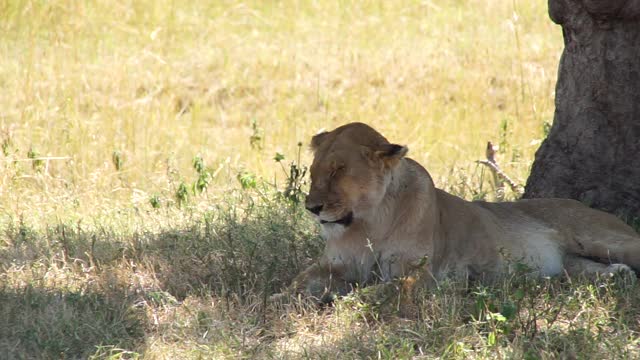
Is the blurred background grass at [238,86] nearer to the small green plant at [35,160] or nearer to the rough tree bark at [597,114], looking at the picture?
the small green plant at [35,160]

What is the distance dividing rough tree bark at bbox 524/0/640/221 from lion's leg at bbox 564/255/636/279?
0.67m

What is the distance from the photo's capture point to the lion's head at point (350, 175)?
179 inches

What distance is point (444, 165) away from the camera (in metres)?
7.87

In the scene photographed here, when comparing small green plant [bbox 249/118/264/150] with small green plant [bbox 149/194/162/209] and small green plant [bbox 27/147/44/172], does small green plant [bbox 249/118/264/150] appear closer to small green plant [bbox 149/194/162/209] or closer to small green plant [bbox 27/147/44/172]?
small green plant [bbox 149/194/162/209]

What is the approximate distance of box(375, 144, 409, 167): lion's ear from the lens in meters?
4.54

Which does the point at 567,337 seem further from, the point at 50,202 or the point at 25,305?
the point at 50,202

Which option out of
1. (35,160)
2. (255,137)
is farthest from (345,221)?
(35,160)

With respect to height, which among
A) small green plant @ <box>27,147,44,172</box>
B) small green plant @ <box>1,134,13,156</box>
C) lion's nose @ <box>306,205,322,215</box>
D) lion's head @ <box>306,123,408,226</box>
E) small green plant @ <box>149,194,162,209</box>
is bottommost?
small green plant @ <box>149,194,162,209</box>

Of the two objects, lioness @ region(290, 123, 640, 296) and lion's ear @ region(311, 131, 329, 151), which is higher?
lion's ear @ region(311, 131, 329, 151)

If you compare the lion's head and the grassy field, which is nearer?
the grassy field

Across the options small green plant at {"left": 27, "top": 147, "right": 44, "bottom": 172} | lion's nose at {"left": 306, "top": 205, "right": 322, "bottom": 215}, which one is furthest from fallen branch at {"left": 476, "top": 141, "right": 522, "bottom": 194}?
small green plant at {"left": 27, "top": 147, "right": 44, "bottom": 172}

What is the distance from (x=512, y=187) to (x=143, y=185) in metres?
2.40

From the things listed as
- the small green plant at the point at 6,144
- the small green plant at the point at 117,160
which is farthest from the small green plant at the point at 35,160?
the small green plant at the point at 117,160

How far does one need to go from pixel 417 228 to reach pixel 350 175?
429mm
